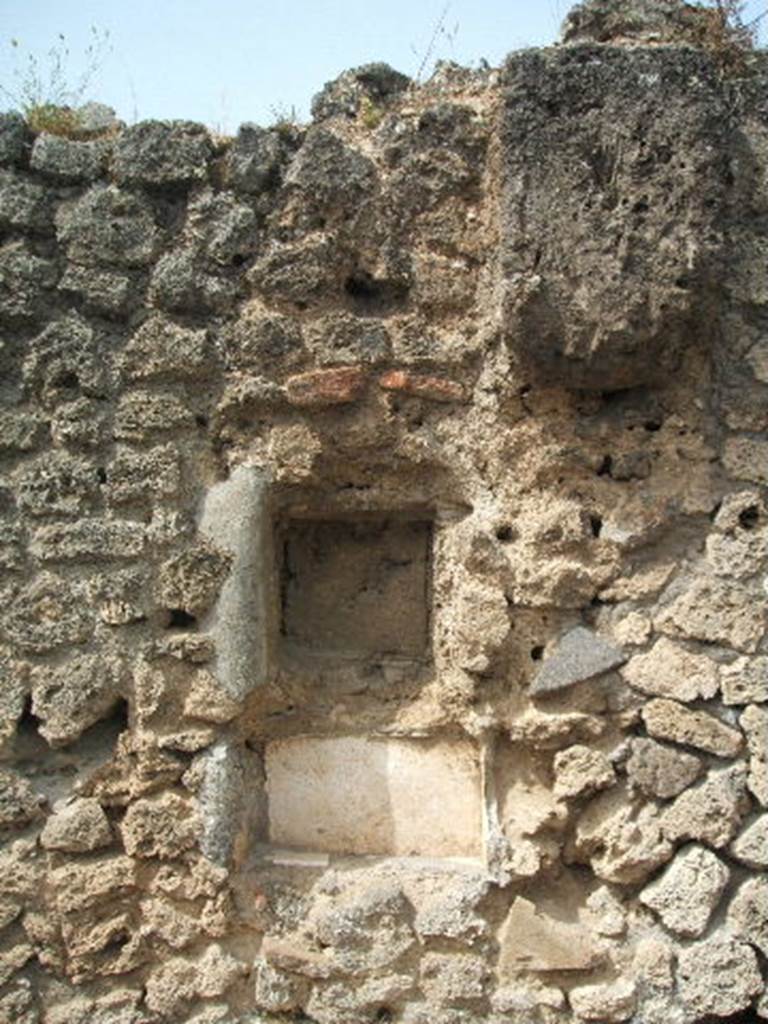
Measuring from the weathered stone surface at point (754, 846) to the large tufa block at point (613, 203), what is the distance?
3.92 ft


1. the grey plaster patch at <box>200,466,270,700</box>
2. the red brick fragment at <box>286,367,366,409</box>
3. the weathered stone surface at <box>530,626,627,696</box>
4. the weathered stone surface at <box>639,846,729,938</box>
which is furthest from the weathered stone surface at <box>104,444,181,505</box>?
the weathered stone surface at <box>639,846,729,938</box>

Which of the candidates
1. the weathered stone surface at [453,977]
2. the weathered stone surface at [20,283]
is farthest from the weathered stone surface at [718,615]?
the weathered stone surface at [20,283]

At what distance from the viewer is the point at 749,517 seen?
2482 mm

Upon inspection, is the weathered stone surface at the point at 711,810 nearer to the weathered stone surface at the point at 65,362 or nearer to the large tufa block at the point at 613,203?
the large tufa block at the point at 613,203

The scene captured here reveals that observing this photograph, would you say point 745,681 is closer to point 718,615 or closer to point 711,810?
point 718,615

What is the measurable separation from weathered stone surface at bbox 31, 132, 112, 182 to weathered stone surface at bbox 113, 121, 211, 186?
0.05 m

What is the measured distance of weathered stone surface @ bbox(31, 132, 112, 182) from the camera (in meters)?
2.70

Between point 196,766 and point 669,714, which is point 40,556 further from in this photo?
point 669,714

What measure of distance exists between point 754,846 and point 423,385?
57.6 inches

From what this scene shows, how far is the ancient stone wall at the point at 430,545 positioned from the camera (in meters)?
2.42

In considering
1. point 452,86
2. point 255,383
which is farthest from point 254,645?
point 452,86

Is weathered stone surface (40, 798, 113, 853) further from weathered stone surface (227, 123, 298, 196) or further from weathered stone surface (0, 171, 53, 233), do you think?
weathered stone surface (227, 123, 298, 196)

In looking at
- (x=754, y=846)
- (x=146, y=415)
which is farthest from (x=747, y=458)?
(x=146, y=415)

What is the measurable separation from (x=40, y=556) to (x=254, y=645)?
2.10 ft
